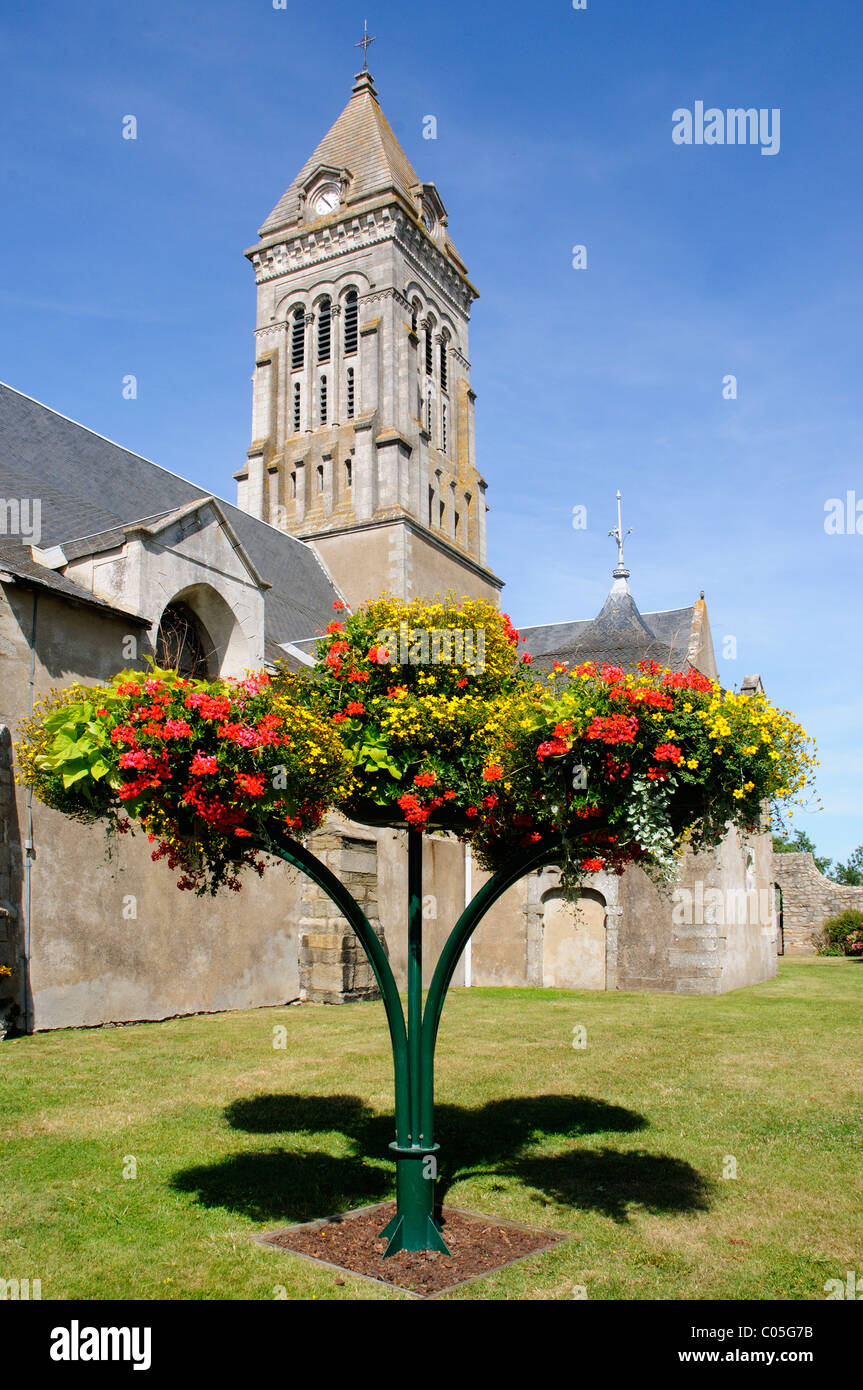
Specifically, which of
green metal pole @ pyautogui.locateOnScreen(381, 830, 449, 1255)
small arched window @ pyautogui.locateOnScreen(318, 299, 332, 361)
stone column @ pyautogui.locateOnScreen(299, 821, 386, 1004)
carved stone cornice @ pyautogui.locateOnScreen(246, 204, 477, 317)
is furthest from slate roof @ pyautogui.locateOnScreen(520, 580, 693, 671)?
green metal pole @ pyautogui.locateOnScreen(381, 830, 449, 1255)

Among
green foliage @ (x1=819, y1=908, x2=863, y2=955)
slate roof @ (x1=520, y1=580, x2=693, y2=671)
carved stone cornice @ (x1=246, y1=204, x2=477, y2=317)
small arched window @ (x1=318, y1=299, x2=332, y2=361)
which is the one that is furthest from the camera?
green foliage @ (x1=819, y1=908, x2=863, y2=955)

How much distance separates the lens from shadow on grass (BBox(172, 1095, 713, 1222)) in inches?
253

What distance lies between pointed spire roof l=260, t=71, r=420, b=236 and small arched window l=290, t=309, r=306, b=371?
139 inches

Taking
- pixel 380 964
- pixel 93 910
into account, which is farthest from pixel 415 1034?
pixel 93 910

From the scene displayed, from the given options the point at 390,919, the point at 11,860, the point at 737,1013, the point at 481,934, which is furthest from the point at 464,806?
the point at 481,934

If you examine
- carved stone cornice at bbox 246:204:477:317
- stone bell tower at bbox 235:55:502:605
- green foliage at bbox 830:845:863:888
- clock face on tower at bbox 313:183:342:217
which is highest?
clock face on tower at bbox 313:183:342:217

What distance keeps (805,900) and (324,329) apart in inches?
1147

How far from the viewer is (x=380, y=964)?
6098mm

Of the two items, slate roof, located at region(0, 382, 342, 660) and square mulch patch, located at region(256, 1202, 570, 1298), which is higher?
slate roof, located at region(0, 382, 342, 660)

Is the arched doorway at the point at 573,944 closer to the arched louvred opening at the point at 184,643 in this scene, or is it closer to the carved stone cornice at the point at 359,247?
the arched louvred opening at the point at 184,643

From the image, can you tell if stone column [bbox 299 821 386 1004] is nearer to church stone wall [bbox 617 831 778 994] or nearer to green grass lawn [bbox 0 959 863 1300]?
green grass lawn [bbox 0 959 863 1300]

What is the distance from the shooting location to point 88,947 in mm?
13414

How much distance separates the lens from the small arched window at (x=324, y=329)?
31859 millimetres

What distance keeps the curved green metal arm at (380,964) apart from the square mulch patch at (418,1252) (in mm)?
602
